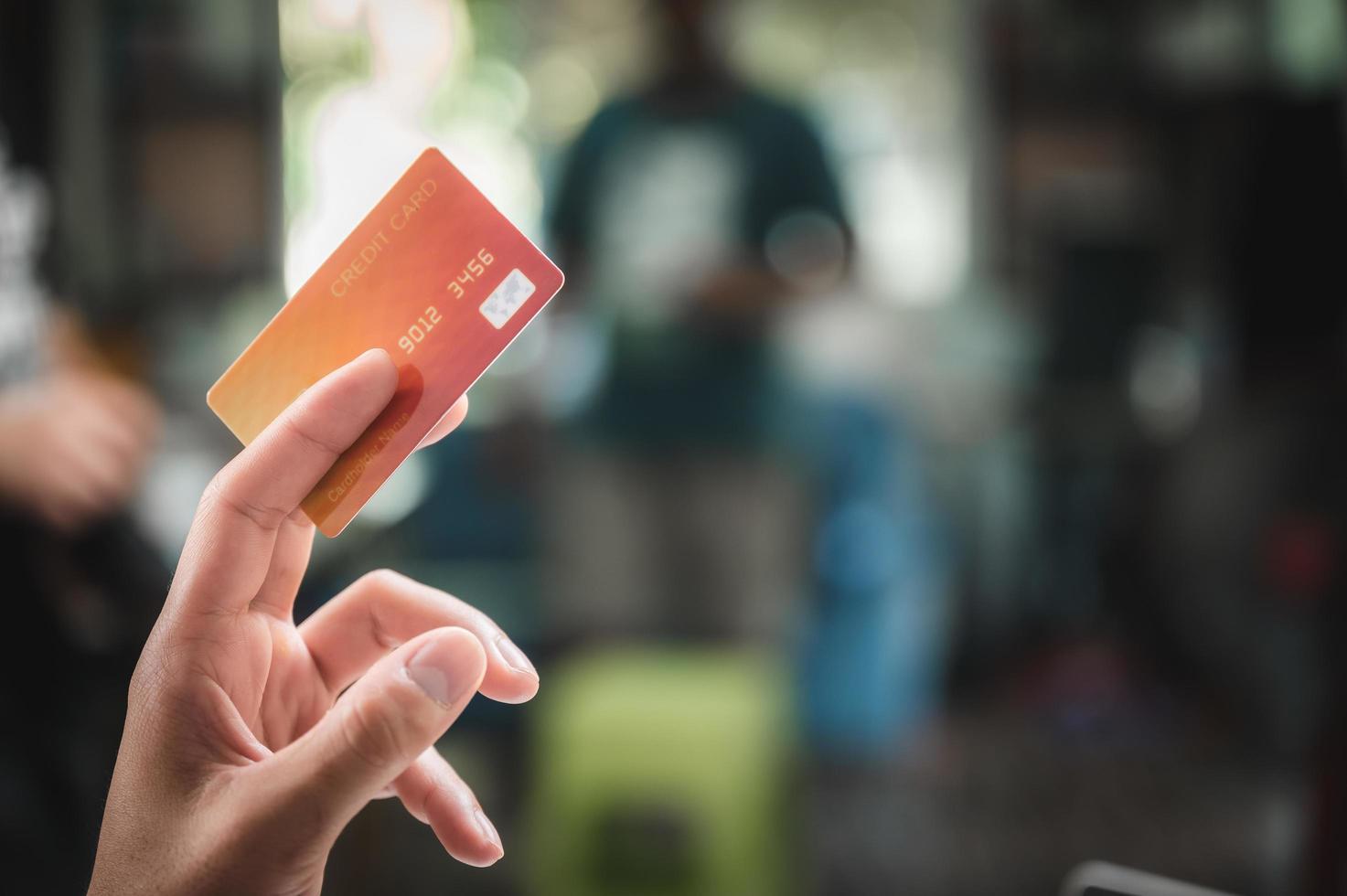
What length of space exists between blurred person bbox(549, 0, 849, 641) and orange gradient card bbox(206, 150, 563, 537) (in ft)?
5.05

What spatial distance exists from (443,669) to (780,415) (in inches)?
70.0

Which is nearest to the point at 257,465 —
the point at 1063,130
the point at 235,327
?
the point at 235,327

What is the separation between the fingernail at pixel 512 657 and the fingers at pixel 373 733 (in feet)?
0.13

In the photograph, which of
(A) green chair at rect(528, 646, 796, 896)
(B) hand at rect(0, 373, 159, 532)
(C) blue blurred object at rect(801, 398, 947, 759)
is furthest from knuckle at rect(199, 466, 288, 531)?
(C) blue blurred object at rect(801, 398, 947, 759)

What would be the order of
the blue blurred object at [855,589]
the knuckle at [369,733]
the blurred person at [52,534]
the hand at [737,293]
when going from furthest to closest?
1. the blue blurred object at [855,589]
2. the hand at [737,293]
3. the blurred person at [52,534]
4. the knuckle at [369,733]

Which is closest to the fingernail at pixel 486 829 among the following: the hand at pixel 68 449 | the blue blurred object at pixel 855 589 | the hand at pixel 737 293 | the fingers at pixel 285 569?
the fingers at pixel 285 569

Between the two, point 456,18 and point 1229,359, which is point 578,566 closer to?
point 456,18

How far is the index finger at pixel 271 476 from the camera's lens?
386mm

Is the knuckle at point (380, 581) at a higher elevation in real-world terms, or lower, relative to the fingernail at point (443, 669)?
higher

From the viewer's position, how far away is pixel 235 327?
815mm

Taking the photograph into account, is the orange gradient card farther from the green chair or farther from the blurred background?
the green chair

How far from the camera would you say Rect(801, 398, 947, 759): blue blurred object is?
276cm

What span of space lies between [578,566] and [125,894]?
1.87 m

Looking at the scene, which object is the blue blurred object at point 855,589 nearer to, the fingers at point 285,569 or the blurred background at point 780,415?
the blurred background at point 780,415
